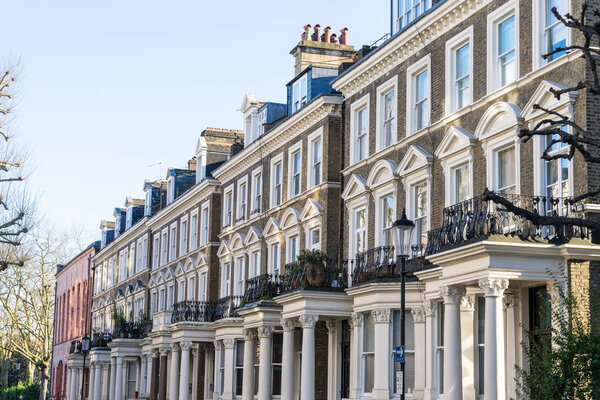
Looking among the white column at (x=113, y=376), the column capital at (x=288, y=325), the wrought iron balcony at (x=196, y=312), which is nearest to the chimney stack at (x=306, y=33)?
the column capital at (x=288, y=325)

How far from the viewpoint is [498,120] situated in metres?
21.3

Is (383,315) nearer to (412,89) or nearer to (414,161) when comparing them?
(414,161)

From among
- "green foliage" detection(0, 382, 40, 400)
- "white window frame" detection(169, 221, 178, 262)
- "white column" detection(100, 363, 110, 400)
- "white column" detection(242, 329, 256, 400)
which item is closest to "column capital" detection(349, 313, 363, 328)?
"white column" detection(242, 329, 256, 400)

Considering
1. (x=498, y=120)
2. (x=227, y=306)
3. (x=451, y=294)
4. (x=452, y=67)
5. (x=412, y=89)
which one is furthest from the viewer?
(x=227, y=306)

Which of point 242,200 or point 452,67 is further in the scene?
point 242,200

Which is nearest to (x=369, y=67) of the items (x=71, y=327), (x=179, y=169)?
(x=179, y=169)

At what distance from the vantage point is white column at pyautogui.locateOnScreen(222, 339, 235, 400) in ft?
118

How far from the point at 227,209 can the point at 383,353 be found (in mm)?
17856

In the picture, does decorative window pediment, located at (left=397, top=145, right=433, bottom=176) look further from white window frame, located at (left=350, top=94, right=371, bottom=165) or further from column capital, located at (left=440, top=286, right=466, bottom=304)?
column capital, located at (left=440, top=286, right=466, bottom=304)

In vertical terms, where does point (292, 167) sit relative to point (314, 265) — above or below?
above

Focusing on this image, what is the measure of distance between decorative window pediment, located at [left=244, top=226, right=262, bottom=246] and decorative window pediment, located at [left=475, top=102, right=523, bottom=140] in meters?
15.4

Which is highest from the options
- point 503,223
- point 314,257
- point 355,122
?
point 355,122

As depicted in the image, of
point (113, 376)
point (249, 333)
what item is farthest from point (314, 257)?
point (113, 376)

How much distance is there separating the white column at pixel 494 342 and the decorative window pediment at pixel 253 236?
18.4 meters
